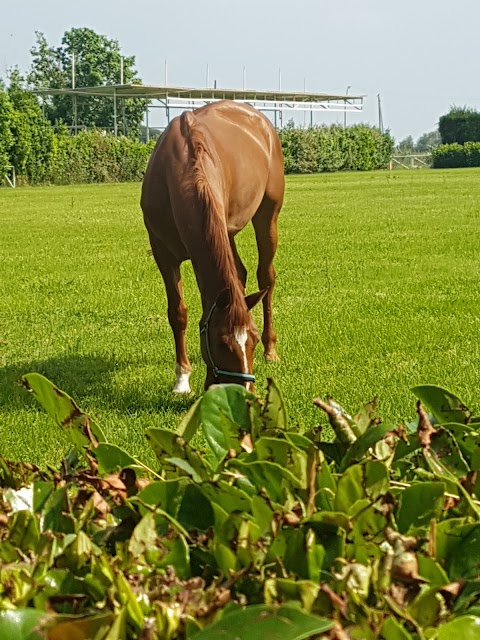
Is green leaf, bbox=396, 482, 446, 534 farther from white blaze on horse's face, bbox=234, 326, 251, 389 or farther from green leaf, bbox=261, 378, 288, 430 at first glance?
white blaze on horse's face, bbox=234, 326, 251, 389

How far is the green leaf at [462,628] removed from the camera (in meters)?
1.00

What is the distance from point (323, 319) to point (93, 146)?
133ft

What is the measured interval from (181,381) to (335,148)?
51.0 meters

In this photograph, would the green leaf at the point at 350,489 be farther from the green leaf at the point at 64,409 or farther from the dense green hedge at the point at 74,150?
the dense green hedge at the point at 74,150

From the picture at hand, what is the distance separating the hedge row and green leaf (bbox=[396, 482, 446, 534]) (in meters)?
62.8

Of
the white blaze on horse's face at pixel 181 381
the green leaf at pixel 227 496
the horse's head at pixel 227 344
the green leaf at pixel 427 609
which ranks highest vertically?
the green leaf at pixel 227 496

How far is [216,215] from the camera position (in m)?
5.24

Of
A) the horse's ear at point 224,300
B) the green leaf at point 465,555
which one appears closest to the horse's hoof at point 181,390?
the horse's ear at point 224,300

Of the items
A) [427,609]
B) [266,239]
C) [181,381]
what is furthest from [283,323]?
[427,609]

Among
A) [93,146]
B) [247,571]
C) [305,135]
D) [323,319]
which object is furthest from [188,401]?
[305,135]

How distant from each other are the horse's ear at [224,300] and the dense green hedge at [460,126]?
Result: 68.8 m

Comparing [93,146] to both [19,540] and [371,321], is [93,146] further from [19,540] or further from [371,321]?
[19,540]

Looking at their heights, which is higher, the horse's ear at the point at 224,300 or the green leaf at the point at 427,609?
the green leaf at the point at 427,609

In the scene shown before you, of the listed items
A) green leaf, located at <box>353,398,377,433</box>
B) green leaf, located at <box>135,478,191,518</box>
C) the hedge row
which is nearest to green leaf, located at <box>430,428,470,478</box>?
green leaf, located at <box>353,398,377,433</box>
